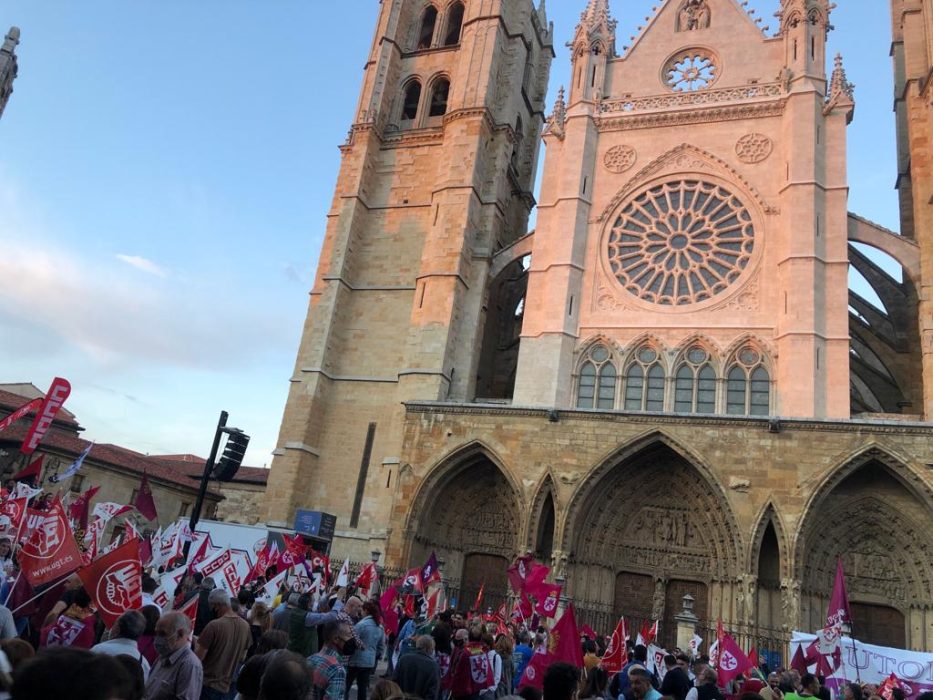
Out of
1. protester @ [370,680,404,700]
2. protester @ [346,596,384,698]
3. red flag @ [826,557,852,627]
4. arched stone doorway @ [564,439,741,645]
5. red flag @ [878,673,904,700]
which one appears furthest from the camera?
arched stone doorway @ [564,439,741,645]

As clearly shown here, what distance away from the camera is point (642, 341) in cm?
1850

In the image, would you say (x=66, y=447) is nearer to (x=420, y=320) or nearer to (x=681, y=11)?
(x=420, y=320)

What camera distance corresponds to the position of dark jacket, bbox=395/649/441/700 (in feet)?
15.0

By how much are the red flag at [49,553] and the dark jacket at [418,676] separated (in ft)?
8.99

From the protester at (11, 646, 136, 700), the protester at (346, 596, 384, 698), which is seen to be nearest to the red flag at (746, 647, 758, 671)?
the protester at (346, 596, 384, 698)

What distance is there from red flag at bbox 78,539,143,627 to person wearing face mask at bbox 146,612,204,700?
123 cm

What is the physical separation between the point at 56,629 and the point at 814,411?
1531cm

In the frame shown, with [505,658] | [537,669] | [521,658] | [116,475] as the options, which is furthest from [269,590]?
[116,475]

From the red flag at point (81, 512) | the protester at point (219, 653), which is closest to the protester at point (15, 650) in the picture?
the protester at point (219, 653)

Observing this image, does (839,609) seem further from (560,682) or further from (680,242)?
(680,242)

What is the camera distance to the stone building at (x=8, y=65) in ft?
59.4

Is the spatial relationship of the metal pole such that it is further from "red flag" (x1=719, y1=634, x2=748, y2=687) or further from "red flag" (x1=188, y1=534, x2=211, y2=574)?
"red flag" (x1=719, y1=634, x2=748, y2=687)

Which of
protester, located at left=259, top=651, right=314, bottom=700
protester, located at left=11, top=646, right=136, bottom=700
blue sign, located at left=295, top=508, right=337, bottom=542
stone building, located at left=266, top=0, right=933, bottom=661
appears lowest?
protester, located at left=259, top=651, right=314, bottom=700

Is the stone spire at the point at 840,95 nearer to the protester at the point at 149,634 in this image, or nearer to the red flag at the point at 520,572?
the red flag at the point at 520,572
